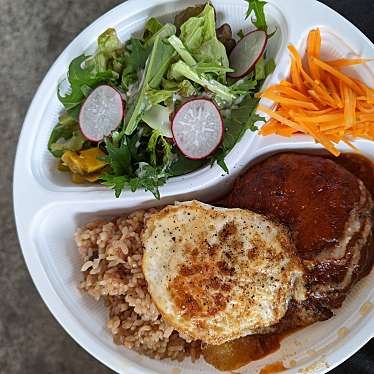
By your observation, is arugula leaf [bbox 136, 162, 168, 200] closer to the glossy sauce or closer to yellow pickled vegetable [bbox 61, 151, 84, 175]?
yellow pickled vegetable [bbox 61, 151, 84, 175]

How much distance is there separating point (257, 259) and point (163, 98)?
2.42ft

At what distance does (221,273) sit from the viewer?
2.30 meters

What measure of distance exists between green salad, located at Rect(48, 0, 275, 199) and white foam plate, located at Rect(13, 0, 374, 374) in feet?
0.20

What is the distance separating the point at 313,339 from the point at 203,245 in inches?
24.3

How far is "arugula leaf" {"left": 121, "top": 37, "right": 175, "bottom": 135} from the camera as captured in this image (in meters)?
2.36

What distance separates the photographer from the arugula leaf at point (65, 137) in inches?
100

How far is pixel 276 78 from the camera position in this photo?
2.39 meters

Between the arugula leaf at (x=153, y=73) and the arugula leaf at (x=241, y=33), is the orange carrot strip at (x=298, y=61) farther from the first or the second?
the arugula leaf at (x=153, y=73)

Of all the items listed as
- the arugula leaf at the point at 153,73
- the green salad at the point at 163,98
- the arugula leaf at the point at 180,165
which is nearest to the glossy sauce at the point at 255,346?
the green salad at the point at 163,98

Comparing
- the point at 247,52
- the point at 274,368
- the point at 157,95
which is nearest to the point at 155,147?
the point at 157,95

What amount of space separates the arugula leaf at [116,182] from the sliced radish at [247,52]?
63cm

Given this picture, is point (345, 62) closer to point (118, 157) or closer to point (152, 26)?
point (152, 26)

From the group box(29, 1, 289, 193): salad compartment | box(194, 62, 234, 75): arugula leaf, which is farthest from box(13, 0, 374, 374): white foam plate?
box(194, 62, 234, 75): arugula leaf

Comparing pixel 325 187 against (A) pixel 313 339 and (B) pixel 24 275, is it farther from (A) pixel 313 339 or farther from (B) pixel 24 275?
(B) pixel 24 275
